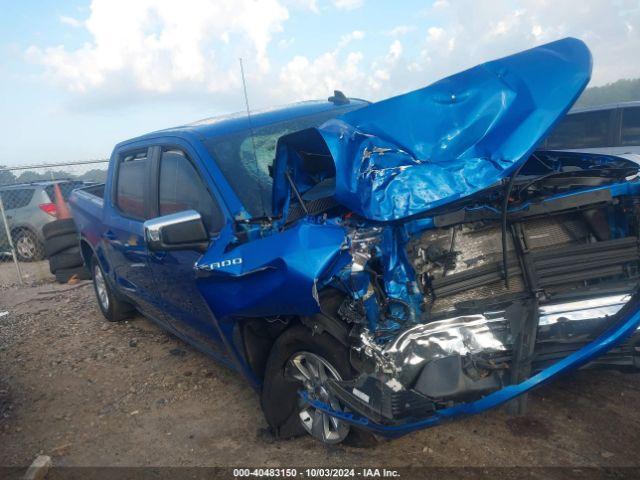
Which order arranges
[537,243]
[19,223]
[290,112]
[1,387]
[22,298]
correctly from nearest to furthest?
[537,243]
[290,112]
[1,387]
[22,298]
[19,223]

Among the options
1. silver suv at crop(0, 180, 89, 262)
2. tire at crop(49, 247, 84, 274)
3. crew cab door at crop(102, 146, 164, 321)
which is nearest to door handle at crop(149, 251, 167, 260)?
crew cab door at crop(102, 146, 164, 321)

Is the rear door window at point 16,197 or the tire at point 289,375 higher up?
the rear door window at point 16,197

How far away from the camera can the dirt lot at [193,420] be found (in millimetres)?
2773

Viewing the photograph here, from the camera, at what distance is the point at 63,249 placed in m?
7.81

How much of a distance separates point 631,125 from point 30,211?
33.8 feet

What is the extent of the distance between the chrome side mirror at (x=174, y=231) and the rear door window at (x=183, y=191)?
0.20 metres

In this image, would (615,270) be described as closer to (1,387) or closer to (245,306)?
(245,306)

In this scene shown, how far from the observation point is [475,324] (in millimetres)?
2527

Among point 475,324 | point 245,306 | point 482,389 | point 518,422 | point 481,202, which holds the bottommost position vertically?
point 518,422

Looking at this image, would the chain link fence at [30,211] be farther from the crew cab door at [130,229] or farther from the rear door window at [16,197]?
the crew cab door at [130,229]

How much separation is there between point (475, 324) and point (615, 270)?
28.4 inches

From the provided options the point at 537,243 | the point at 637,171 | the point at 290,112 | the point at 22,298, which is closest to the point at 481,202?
the point at 537,243

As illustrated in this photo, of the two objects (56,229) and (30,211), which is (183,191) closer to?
(56,229)

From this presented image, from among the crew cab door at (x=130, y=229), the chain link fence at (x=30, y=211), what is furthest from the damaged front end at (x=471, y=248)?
the chain link fence at (x=30, y=211)
